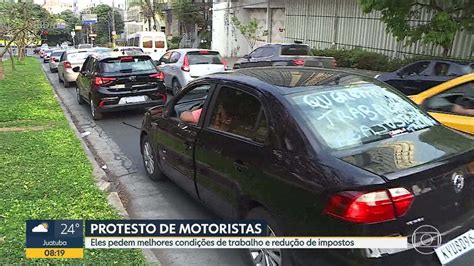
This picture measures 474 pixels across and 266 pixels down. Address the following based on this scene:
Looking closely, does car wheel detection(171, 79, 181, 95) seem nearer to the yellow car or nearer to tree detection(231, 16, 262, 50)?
the yellow car

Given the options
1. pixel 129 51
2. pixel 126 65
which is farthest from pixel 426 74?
pixel 129 51

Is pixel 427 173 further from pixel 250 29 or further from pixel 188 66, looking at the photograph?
pixel 250 29

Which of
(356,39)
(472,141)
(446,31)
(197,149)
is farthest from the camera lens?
(356,39)

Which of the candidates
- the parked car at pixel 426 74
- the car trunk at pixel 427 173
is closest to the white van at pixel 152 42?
the parked car at pixel 426 74

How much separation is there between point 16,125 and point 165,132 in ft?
18.3

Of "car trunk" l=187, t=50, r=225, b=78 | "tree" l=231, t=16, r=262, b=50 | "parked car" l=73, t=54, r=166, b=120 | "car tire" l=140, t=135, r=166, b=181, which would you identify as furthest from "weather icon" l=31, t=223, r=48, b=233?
"tree" l=231, t=16, r=262, b=50

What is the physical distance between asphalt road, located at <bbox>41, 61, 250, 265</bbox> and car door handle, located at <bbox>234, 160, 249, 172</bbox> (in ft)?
2.78

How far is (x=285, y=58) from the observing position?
1542 centimetres

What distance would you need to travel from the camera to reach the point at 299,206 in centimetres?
291

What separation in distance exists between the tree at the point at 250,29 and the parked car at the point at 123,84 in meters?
21.6

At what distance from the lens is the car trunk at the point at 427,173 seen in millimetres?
2682

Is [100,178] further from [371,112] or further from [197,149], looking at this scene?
[371,112]

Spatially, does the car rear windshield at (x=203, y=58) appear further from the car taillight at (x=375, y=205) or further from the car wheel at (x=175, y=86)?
the car taillight at (x=375, y=205)

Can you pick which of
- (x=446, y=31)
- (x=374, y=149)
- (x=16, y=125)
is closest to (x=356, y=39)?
(x=446, y=31)
